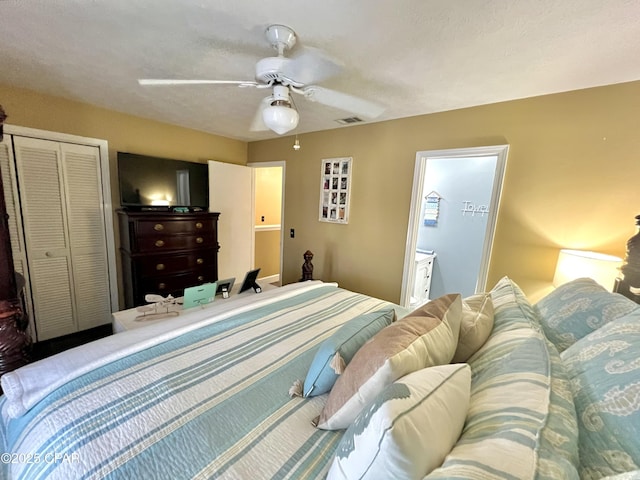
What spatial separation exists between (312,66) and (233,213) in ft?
8.48

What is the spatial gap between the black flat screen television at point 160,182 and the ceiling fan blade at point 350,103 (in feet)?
6.32

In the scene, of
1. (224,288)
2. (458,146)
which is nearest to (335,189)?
(458,146)

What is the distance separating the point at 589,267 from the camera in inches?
62.4

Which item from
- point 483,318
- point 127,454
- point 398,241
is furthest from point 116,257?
point 483,318

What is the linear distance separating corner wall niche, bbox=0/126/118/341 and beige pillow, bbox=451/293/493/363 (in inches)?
138

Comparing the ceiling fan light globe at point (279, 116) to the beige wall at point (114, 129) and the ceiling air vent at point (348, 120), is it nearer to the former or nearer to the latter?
the ceiling air vent at point (348, 120)

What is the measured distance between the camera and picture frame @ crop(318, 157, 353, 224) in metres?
3.02

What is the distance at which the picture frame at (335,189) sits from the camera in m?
3.02

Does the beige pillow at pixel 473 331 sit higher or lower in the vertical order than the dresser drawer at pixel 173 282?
higher

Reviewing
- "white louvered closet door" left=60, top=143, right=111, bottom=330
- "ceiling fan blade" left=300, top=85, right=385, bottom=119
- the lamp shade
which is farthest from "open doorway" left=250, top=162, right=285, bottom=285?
the lamp shade

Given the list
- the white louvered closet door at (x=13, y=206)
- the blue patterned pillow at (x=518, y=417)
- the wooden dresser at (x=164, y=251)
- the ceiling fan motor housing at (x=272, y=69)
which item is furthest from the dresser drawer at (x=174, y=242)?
the blue patterned pillow at (x=518, y=417)

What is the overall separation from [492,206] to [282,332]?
2027 millimetres

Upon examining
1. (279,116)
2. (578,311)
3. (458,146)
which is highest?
(458,146)

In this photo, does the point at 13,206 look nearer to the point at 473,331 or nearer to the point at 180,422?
the point at 180,422
